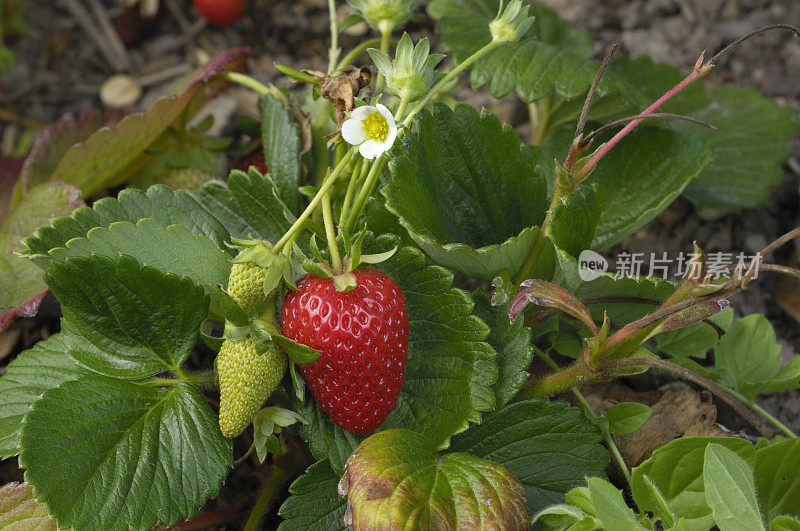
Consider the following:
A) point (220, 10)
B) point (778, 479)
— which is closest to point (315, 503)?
point (778, 479)

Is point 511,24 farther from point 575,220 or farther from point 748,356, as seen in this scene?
point 748,356

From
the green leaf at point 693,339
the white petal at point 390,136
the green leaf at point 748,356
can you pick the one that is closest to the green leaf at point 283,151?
the white petal at point 390,136

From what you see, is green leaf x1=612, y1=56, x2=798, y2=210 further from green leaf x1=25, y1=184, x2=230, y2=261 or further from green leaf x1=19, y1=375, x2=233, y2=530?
green leaf x1=19, y1=375, x2=233, y2=530

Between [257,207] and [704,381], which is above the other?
[257,207]

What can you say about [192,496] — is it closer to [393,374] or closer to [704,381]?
[393,374]

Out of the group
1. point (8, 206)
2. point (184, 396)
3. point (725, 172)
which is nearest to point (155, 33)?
point (8, 206)
